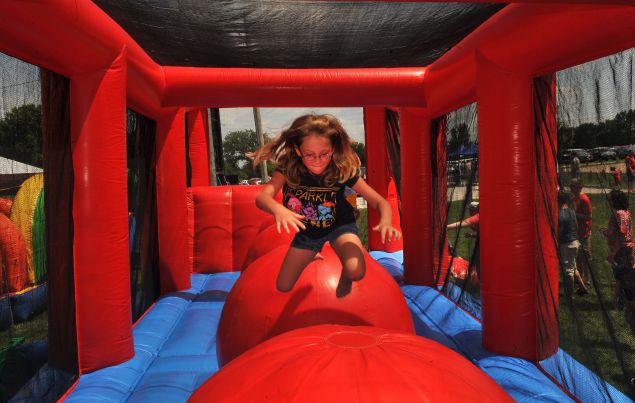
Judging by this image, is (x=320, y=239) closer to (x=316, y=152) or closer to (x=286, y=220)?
(x=316, y=152)

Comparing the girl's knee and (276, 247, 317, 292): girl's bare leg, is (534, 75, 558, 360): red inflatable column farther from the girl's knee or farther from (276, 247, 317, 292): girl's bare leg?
(276, 247, 317, 292): girl's bare leg

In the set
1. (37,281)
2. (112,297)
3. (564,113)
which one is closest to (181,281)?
A: (112,297)

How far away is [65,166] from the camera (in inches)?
140

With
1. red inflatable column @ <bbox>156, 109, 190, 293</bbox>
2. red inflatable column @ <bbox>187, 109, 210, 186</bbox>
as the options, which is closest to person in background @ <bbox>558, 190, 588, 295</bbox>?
red inflatable column @ <bbox>156, 109, 190, 293</bbox>

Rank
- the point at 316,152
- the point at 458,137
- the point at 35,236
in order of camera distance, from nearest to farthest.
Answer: the point at 316,152 < the point at 35,236 < the point at 458,137

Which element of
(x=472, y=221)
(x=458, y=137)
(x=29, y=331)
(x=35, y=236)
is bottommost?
(x=29, y=331)

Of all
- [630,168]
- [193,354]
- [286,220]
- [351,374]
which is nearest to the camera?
[351,374]

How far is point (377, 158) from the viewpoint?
26.3 ft

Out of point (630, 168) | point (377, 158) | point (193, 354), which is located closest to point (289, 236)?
point (193, 354)

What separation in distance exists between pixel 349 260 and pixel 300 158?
1.86 feet

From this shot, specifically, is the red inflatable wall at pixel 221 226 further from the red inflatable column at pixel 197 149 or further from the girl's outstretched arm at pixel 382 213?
the girl's outstretched arm at pixel 382 213

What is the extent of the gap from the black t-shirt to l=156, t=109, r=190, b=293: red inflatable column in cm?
362

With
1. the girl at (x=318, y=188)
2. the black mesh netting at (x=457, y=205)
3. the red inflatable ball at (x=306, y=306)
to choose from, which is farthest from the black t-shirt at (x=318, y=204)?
the black mesh netting at (x=457, y=205)

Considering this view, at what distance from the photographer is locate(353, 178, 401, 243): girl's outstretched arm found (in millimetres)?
2094
